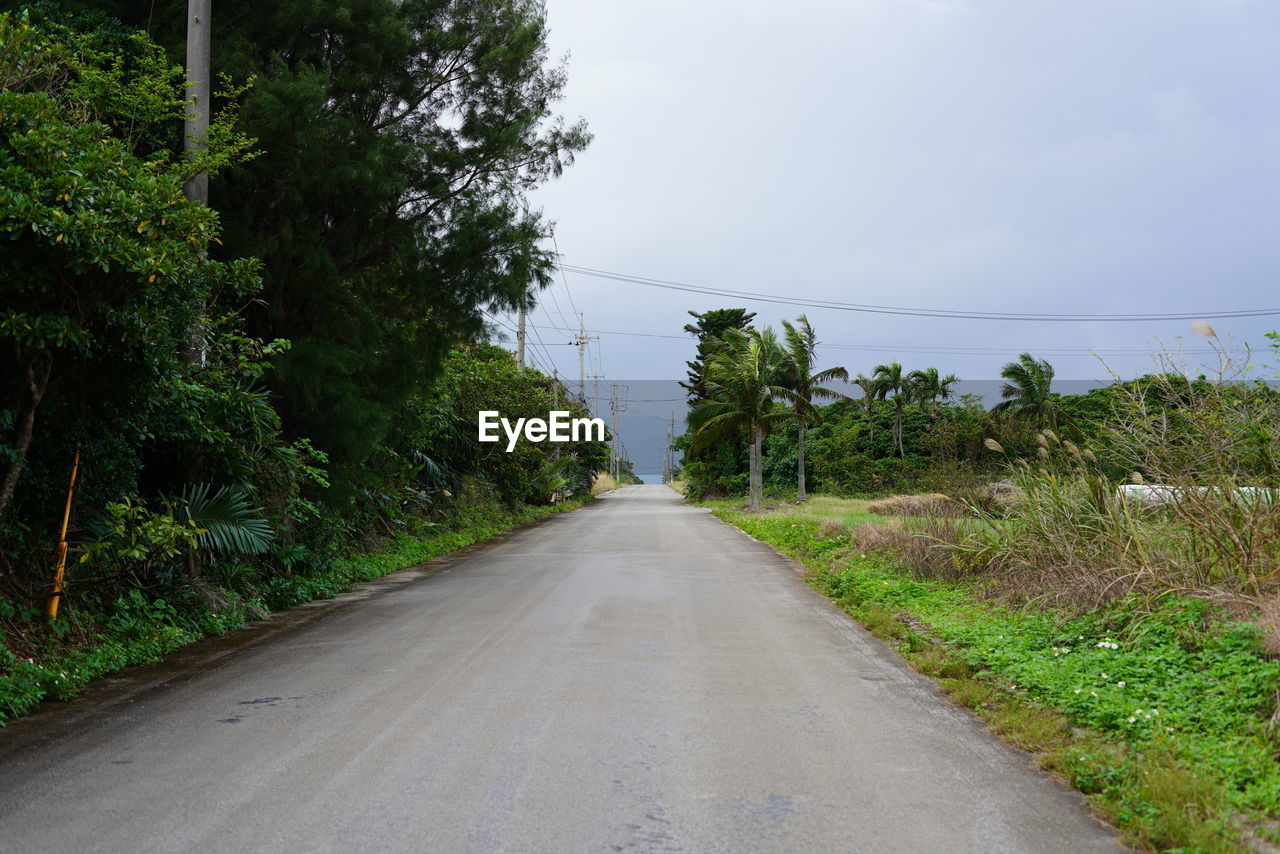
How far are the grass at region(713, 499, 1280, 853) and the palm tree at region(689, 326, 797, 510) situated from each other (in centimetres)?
2420

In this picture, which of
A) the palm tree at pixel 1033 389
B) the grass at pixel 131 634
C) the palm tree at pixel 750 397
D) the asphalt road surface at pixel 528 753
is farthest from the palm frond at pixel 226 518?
the palm tree at pixel 1033 389

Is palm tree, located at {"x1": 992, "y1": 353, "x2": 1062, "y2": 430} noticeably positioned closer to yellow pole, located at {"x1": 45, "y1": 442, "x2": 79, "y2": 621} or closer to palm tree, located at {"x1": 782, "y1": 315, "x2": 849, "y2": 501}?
palm tree, located at {"x1": 782, "y1": 315, "x2": 849, "y2": 501}

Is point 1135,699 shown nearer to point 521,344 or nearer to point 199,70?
point 199,70

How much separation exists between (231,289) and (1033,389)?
38.6 m

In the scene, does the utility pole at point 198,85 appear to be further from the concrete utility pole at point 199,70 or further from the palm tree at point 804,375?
the palm tree at point 804,375

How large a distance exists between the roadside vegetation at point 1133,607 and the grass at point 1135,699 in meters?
0.01

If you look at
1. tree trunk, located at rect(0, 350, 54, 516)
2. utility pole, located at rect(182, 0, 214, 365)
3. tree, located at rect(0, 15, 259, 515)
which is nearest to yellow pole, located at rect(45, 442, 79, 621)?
tree, located at rect(0, 15, 259, 515)

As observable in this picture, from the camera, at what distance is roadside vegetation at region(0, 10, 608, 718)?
6.27 meters

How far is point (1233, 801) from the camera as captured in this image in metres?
4.12

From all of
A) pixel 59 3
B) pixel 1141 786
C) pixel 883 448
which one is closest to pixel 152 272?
pixel 59 3

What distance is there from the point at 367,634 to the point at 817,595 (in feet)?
20.0

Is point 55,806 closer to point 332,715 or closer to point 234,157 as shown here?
point 332,715

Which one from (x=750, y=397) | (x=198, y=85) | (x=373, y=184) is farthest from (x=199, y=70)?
(x=750, y=397)

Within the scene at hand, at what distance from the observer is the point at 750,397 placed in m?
33.6
